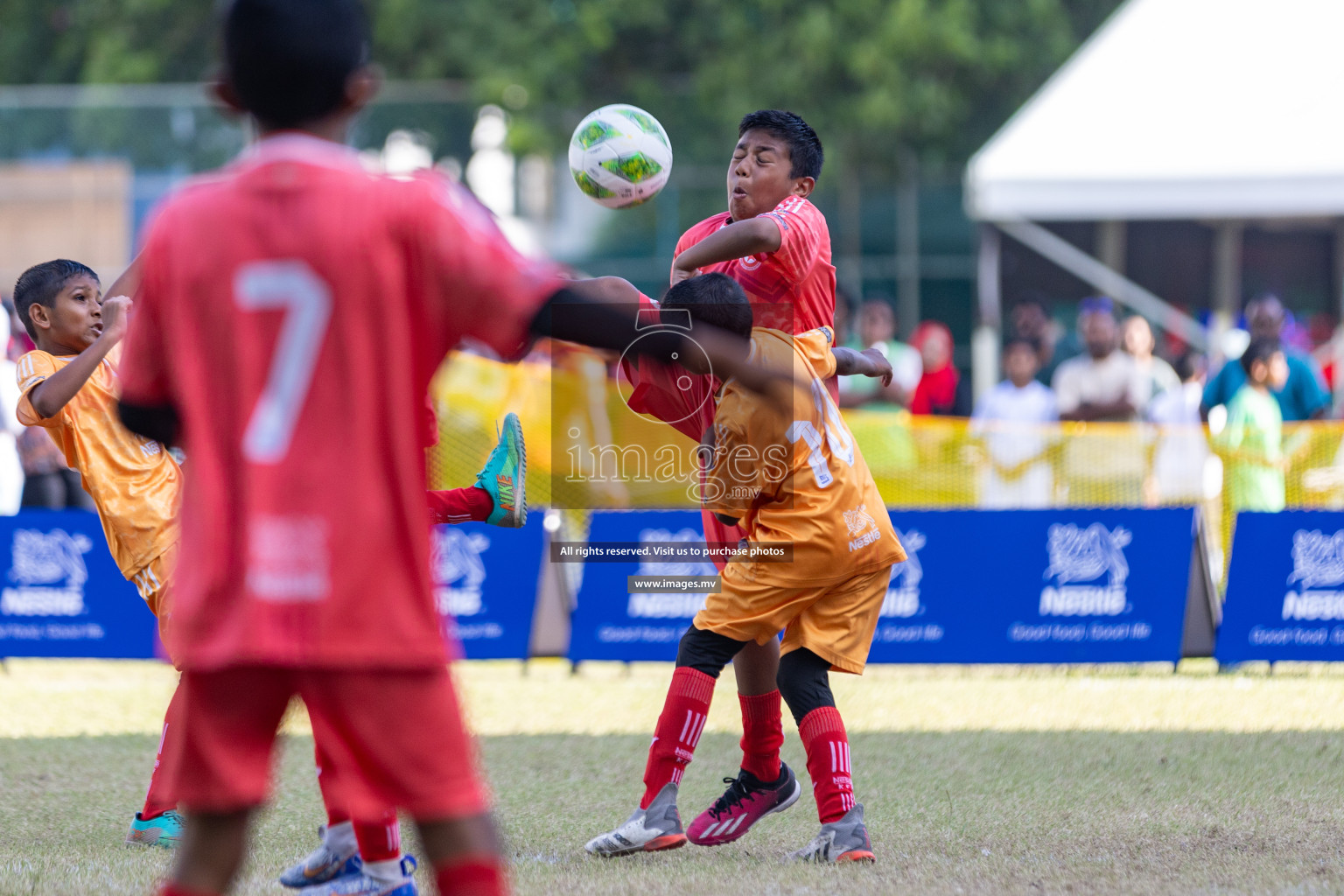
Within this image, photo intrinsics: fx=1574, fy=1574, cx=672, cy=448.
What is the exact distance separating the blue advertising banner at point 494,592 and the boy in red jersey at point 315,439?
6.88 metres

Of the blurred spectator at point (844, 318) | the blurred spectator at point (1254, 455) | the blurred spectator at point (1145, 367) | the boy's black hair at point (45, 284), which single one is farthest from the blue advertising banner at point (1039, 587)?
the boy's black hair at point (45, 284)

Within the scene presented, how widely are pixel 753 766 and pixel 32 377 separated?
264cm

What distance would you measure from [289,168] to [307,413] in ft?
1.35

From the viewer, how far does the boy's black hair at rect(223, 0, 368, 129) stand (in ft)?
8.52

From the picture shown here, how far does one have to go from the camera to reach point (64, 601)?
31.8 feet

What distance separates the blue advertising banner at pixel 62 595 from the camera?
9625 millimetres

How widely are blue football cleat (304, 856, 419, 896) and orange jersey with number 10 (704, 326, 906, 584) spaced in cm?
136

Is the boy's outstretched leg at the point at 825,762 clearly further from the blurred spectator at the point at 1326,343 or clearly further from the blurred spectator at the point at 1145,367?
the blurred spectator at the point at 1326,343

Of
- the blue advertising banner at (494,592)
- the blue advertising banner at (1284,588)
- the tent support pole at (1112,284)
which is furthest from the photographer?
the tent support pole at (1112,284)

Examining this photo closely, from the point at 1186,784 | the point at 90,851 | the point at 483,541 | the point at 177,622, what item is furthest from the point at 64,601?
the point at 177,622

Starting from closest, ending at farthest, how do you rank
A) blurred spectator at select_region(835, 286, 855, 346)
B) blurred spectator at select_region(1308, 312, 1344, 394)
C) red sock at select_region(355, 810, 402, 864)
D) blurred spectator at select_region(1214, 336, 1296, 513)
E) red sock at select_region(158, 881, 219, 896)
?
red sock at select_region(158, 881, 219, 896)
red sock at select_region(355, 810, 402, 864)
blurred spectator at select_region(1214, 336, 1296, 513)
blurred spectator at select_region(835, 286, 855, 346)
blurred spectator at select_region(1308, 312, 1344, 394)

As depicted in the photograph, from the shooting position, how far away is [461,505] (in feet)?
15.1

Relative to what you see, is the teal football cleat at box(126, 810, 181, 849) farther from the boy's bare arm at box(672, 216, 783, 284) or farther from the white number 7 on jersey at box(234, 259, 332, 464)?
the white number 7 on jersey at box(234, 259, 332, 464)

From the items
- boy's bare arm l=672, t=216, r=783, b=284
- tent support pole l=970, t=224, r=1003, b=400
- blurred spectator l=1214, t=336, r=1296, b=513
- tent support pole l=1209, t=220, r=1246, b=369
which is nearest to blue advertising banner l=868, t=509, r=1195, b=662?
blurred spectator l=1214, t=336, r=1296, b=513
